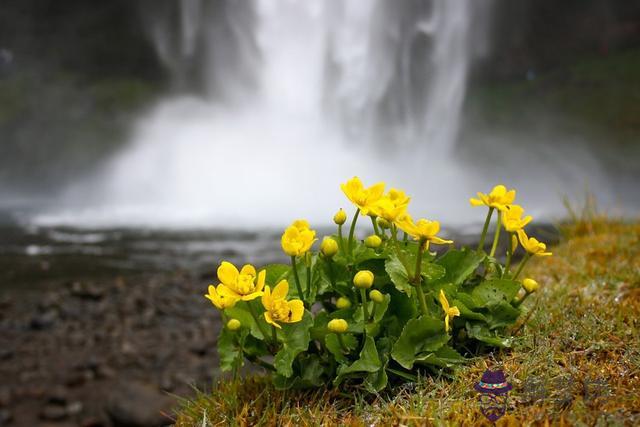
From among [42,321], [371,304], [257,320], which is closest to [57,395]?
[42,321]

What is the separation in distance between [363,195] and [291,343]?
46 cm

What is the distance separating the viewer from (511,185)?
2180cm

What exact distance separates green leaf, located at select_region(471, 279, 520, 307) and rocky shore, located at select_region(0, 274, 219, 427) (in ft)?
6.46

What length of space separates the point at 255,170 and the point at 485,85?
13943 millimetres

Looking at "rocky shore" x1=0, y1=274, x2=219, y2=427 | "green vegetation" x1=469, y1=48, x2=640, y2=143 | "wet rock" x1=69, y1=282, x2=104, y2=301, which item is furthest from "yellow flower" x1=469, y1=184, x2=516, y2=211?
"green vegetation" x1=469, y1=48, x2=640, y2=143

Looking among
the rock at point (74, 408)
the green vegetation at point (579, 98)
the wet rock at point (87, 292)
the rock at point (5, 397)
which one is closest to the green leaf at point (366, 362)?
the rock at point (74, 408)

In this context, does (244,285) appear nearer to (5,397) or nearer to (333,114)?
(5,397)

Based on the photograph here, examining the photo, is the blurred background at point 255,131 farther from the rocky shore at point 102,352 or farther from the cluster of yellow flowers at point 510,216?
the cluster of yellow flowers at point 510,216

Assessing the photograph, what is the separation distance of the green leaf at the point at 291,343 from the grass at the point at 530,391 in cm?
10

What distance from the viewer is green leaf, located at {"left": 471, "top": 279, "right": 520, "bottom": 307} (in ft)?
5.31

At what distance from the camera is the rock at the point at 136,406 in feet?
11.8

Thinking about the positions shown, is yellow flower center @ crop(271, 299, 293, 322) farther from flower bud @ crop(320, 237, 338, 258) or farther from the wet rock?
the wet rock

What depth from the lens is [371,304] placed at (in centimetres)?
161

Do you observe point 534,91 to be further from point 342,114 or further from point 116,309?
point 116,309
